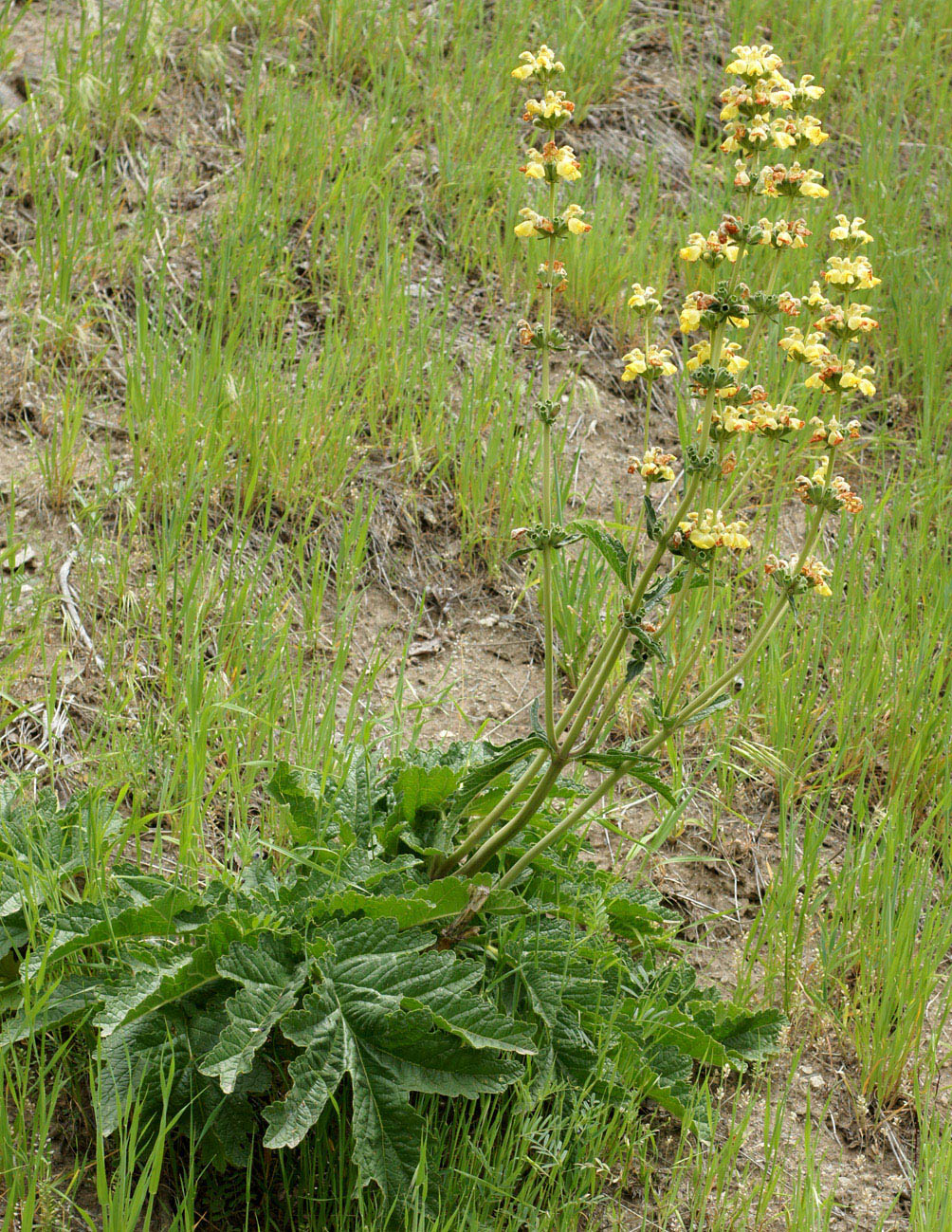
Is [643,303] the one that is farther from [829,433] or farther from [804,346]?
[829,433]

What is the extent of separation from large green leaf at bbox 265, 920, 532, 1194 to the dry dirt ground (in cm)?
41

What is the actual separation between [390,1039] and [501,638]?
1610mm

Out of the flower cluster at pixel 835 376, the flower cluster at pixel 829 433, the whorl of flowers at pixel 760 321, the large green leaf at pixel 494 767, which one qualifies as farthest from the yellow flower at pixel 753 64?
the large green leaf at pixel 494 767

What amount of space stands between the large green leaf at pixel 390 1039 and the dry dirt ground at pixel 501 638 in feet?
1.34

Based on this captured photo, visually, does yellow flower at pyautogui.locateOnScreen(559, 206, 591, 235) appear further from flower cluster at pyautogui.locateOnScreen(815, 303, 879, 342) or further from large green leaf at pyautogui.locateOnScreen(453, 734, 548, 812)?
large green leaf at pyautogui.locateOnScreen(453, 734, 548, 812)

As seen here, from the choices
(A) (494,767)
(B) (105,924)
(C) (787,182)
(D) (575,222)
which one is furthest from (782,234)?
(B) (105,924)

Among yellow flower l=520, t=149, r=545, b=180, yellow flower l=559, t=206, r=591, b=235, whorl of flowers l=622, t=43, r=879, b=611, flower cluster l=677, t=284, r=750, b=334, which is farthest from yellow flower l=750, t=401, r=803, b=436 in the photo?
yellow flower l=520, t=149, r=545, b=180

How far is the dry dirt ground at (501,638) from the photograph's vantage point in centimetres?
202

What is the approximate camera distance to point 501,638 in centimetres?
312

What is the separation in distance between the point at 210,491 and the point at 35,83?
2004 mm

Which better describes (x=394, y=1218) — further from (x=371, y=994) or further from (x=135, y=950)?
(x=135, y=950)

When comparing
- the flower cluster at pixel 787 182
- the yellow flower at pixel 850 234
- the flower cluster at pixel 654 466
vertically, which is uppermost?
the flower cluster at pixel 787 182

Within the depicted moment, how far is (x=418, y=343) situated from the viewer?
10.9 ft

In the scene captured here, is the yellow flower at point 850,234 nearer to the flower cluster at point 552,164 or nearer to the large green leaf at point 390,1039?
the flower cluster at point 552,164
